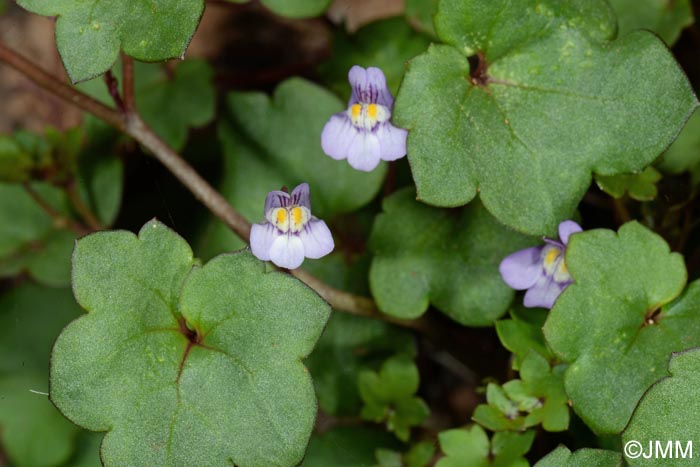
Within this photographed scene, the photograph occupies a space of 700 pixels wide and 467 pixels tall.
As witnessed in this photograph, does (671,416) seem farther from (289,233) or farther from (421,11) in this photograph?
(421,11)

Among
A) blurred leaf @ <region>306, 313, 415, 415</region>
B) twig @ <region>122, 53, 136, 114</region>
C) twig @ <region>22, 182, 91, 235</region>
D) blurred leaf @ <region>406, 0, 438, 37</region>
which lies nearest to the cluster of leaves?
blurred leaf @ <region>306, 313, 415, 415</region>

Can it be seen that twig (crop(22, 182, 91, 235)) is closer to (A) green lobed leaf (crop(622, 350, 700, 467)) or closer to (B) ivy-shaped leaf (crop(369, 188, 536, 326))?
(B) ivy-shaped leaf (crop(369, 188, 536, 326))

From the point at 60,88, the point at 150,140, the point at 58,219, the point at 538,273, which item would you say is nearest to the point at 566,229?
the point at 538,273

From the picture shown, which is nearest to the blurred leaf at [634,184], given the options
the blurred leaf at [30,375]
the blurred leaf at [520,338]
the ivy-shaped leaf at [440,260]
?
the ivy-shaped leaf at [440,260]

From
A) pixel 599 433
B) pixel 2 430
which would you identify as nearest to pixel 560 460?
pixel 599 433

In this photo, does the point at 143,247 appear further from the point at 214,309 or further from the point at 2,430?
the point at 2,430

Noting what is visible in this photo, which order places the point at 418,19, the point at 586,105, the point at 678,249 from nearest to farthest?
the point at 586,105 → the point at 678,249 → the point at 418,19

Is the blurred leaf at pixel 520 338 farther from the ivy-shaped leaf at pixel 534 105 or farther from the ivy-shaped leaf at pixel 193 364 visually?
the ivy-shaped leaf at pixel 193 364
